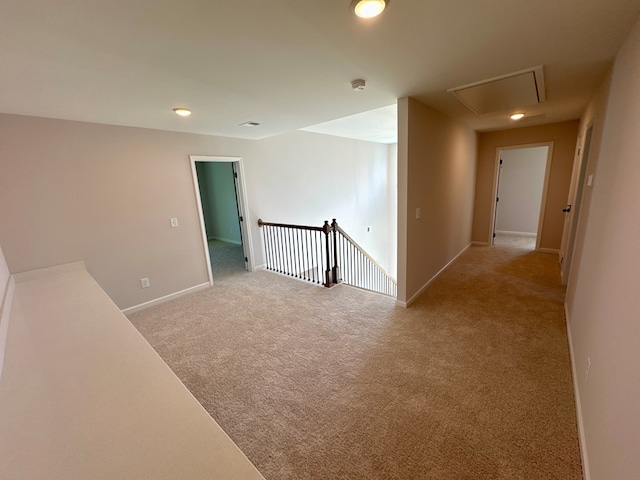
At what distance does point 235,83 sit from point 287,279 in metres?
2.98

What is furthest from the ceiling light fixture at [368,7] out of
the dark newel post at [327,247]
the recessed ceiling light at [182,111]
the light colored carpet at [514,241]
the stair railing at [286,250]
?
the light colored carpet at [514,241]

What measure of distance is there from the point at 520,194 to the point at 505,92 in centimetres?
502

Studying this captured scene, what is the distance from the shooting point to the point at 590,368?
150cm

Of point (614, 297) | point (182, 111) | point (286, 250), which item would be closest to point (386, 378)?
point (614, 297)

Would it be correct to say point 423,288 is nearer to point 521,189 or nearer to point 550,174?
point 550,174

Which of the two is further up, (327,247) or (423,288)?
(327,247)

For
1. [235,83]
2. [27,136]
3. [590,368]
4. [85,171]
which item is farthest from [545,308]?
[27,136]

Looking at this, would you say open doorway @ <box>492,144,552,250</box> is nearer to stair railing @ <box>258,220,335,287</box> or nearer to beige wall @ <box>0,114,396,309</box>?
stair railing @ <box>258,220,335,287</box>

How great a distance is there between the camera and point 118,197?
3.10m

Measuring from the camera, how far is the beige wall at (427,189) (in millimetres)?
2805

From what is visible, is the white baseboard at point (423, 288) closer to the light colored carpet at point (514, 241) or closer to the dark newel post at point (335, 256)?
the dark newel post at point (335, 256)

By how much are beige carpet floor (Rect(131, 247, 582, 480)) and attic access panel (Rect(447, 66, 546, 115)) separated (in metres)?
2.32

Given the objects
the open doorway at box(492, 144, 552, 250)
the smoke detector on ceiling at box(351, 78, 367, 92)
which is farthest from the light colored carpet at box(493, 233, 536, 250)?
the smoke detector on ceiling at box(351, 78, 367, 92)

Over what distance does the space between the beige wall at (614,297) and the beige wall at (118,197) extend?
421 cm
